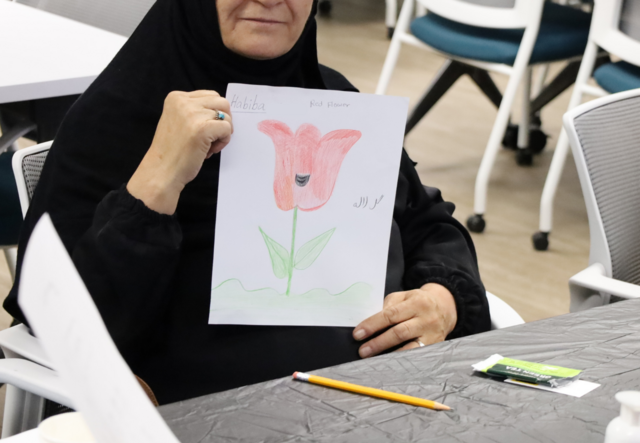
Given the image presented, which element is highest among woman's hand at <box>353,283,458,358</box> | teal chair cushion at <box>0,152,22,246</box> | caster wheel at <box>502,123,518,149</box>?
woman's hand at <box>353,283,458,358</box>

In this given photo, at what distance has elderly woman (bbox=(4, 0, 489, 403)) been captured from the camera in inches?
41.4

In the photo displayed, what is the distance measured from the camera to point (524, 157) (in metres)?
3.89

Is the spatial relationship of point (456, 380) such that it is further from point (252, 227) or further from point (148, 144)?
point (148, 144)

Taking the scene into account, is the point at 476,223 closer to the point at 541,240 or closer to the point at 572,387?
the point at 541,240

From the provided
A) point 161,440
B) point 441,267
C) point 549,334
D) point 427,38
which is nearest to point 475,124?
point 427,38

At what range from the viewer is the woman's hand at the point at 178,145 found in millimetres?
1006

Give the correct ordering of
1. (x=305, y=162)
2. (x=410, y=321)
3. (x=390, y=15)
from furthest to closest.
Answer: (x=390, y=15), (x=410, y=321), (x=305, y=162)

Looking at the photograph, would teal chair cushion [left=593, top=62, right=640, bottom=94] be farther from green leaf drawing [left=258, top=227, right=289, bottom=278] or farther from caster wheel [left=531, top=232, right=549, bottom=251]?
green leaf drawing [left=258, top=227, right=289, bottom=278]

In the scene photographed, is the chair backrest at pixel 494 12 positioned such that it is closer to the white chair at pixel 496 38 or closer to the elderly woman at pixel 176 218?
the white chair at pixel 496 38

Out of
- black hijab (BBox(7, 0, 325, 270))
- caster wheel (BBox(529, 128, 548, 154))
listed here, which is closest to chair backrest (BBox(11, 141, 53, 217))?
black hijab (BBox(7, 0, 325, 270))

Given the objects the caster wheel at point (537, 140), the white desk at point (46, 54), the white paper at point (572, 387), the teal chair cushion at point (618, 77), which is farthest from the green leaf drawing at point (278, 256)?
the caster wheel at point (537, 140)

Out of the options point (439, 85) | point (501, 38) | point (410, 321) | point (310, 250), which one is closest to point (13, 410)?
point (310, 250)

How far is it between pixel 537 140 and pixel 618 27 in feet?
3.84

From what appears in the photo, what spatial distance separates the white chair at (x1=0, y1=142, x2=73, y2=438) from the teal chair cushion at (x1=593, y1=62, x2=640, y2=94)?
2.27 metres
